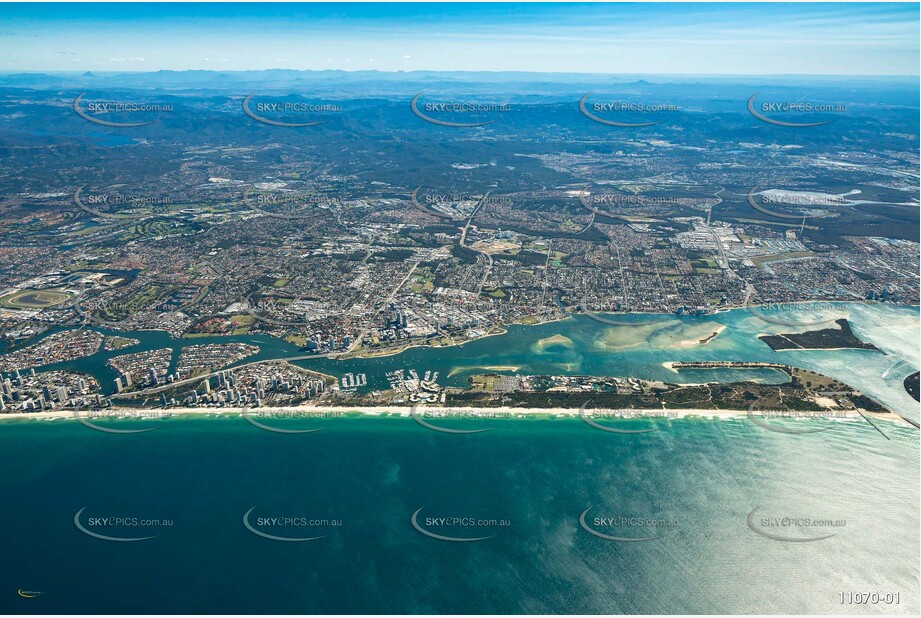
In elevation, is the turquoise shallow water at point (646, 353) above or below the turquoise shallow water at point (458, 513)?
above

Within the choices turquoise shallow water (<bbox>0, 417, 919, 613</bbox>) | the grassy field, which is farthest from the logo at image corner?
turquoise shallow water (<bbox>0, 417, 919, 613</bbox>)

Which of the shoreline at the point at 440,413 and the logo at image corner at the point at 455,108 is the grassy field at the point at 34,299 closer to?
the shoreline at the point at 440,413

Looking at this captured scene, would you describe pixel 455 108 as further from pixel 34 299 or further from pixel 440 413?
pixel 440 413

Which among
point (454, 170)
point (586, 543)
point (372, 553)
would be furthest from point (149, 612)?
point (454, 170)

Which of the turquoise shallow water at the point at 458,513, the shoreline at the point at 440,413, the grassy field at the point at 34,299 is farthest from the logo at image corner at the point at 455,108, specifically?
the turquoise shallow water at the point at 458,513

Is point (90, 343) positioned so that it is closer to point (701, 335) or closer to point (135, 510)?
point (135, 510)

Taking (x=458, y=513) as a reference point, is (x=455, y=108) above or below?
above

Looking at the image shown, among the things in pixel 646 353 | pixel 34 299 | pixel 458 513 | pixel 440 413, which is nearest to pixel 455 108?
pixel 34 299
